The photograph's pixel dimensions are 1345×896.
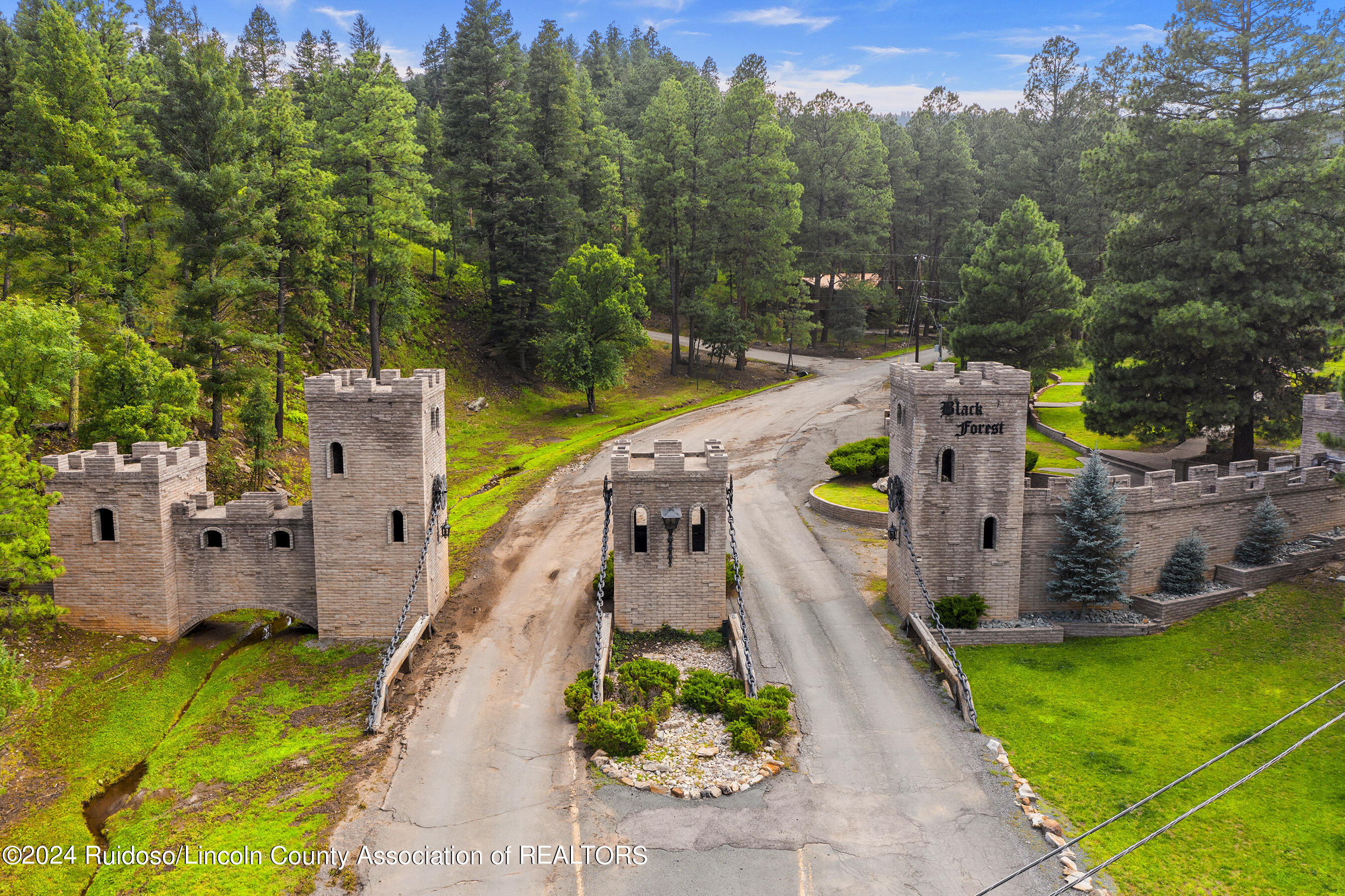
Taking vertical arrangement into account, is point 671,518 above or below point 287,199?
below

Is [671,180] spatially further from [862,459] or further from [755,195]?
[862,459]

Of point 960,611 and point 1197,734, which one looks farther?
point 960,611


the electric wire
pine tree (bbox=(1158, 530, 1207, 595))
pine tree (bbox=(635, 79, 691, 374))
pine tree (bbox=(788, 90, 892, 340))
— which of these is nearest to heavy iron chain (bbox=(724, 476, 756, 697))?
the electric wire

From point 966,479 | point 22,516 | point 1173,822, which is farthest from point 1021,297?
point 22,516

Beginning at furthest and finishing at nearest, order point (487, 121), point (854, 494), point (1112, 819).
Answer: point (487, 121), point (854, 494), point (1112, 819)

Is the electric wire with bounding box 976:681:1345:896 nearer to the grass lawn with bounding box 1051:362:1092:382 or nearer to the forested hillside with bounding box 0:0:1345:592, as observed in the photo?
the forested hillside with bounding box 0:0:1345:592

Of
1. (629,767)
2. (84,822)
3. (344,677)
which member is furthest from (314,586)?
(629,767)

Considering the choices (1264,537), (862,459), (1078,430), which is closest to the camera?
(1264,537)
